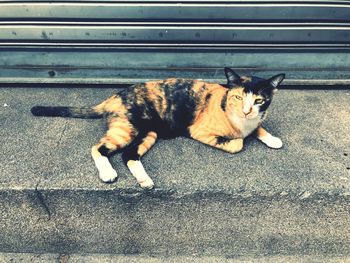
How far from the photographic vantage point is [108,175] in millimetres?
2492

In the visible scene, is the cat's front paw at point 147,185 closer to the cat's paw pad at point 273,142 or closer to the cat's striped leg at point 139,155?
the cat's striped leg at point 139,155

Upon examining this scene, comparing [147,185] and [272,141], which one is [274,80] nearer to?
[272,141]

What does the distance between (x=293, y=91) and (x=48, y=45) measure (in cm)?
258

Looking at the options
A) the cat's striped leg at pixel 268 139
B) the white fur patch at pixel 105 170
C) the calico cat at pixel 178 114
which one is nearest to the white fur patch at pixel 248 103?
the calico cat at pixel 178 114

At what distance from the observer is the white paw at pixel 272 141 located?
111 inches

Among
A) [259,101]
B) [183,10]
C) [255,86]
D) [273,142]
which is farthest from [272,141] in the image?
[183,10]

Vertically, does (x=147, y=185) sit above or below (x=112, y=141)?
below

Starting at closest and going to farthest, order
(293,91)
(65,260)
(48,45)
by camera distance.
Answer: (65,260)
(48,45)
(293,91)

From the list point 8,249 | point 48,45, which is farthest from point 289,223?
point 48,45

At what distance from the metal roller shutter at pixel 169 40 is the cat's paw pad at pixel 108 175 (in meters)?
1.32

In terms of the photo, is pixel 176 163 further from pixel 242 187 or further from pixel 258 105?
pixel 258 105

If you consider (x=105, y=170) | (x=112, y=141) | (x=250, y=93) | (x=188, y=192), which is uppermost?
(x=250, y=93)

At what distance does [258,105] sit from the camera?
256 cm

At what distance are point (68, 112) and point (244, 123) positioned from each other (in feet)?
5.17
